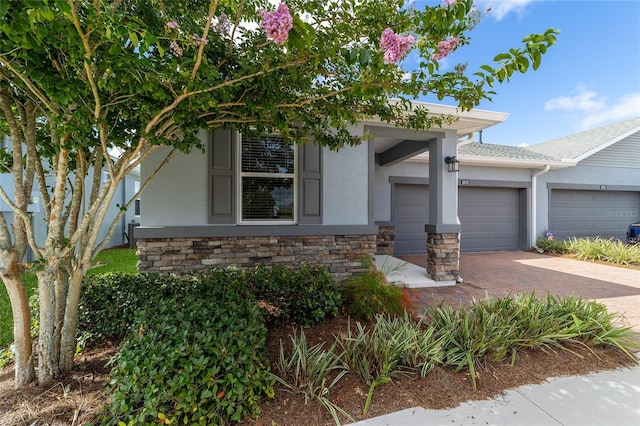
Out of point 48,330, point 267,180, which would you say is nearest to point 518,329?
point 267,180

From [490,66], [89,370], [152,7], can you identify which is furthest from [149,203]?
[490,66]

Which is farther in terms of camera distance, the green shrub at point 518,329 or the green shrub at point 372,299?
the green shrub at point 372,299

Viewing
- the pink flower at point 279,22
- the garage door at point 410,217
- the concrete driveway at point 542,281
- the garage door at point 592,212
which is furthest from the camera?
the garage door at point 592,212

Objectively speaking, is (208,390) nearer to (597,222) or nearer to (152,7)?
(152,7)

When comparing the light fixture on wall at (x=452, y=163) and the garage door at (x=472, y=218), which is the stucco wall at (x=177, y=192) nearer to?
the light fixture on wall at (x=452, y=163)

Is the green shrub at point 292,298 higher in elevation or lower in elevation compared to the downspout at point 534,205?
lower

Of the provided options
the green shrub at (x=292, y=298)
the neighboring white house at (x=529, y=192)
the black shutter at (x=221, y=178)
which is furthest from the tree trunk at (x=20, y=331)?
the neighboring white house at (x=529, y=192)

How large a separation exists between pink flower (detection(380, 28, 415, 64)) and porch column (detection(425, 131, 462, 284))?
13.3ft

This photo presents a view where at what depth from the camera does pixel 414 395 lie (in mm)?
2416

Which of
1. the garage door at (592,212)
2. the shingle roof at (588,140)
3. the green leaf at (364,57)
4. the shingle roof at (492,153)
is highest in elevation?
the shingle roof at (588,140)

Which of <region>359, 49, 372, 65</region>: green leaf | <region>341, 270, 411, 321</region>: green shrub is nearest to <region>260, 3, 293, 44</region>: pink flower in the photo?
<region>359, 49, 372, 65</region>: green leaf

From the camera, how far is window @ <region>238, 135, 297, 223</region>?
477 cm

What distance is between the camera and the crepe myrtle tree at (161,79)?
1.84 m

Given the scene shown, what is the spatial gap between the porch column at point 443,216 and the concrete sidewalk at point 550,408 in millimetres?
3073
